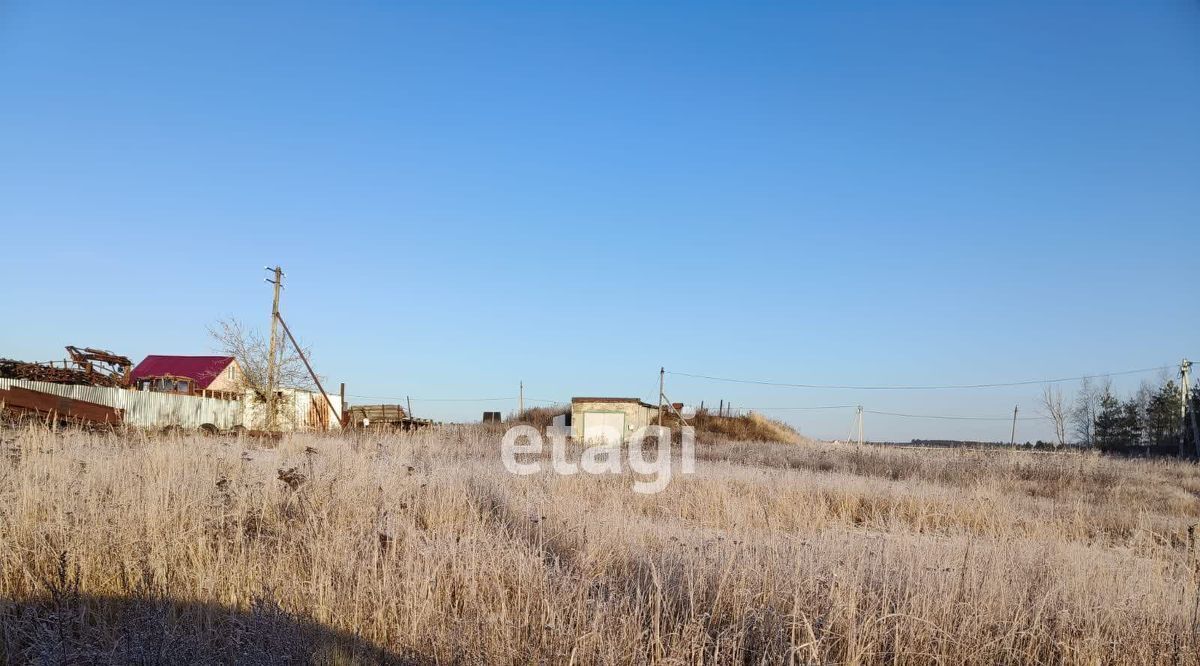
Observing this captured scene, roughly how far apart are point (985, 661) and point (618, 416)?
3068cm

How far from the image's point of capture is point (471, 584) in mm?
4371

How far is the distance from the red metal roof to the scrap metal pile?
2036 centimetres

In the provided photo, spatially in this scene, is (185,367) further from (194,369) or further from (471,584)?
(471,584)

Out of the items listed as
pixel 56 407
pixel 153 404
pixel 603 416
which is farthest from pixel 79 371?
pixel 603 416

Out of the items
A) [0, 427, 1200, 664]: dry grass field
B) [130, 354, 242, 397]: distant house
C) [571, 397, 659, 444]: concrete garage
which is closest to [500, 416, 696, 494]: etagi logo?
[0, 427, 1200, 664]: dry grass field

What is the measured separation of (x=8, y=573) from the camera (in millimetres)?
4559

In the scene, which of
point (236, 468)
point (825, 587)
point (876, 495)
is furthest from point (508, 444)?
point (825, 587)

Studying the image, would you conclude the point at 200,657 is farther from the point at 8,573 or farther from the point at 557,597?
the point at 8,573

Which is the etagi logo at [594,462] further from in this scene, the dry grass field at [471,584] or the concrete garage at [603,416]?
the concrete garage at [603,416]

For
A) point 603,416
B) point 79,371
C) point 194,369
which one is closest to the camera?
point 79,371

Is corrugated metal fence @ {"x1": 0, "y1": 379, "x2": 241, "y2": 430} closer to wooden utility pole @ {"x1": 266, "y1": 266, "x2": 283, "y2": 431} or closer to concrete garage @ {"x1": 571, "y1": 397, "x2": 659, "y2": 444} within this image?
wooden utility pole @ {"x1": 266, "y1": 266, "x2": 283, "y2": 431}

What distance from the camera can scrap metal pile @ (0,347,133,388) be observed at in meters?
21.4

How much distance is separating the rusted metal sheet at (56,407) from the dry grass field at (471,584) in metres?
4.73

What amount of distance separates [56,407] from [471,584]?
41.8 ft
